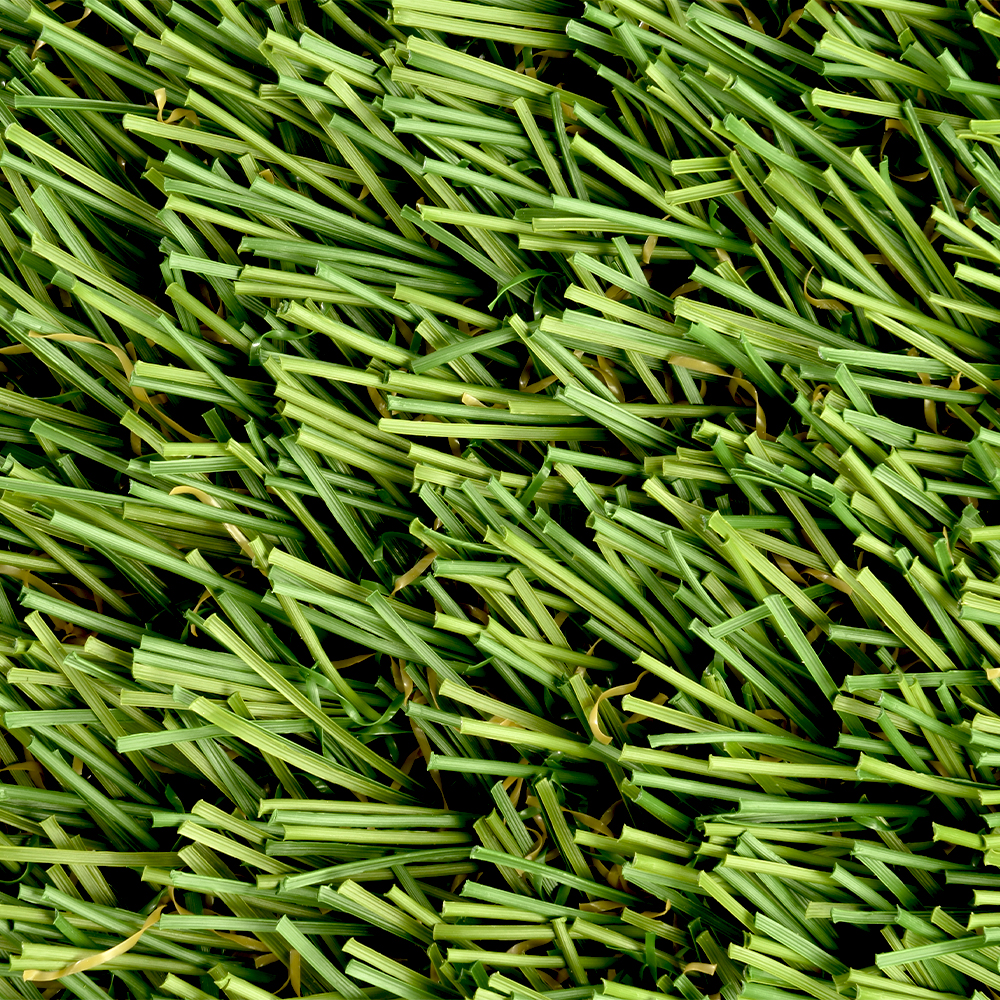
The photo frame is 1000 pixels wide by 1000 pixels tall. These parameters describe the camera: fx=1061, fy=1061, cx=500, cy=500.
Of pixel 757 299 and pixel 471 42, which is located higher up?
pixel 471 42

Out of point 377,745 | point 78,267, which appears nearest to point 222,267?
point 78,267

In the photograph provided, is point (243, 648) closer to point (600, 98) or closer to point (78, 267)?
point (78, 267)

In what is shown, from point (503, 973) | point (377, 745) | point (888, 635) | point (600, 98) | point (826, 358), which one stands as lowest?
point (503, 973)

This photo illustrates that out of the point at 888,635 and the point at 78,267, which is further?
the point at 78,267

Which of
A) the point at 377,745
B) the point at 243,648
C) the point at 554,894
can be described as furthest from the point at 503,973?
the point at 243,648

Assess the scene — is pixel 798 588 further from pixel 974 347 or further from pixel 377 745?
pixel 377 745

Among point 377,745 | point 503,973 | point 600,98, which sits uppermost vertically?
point 600,98
